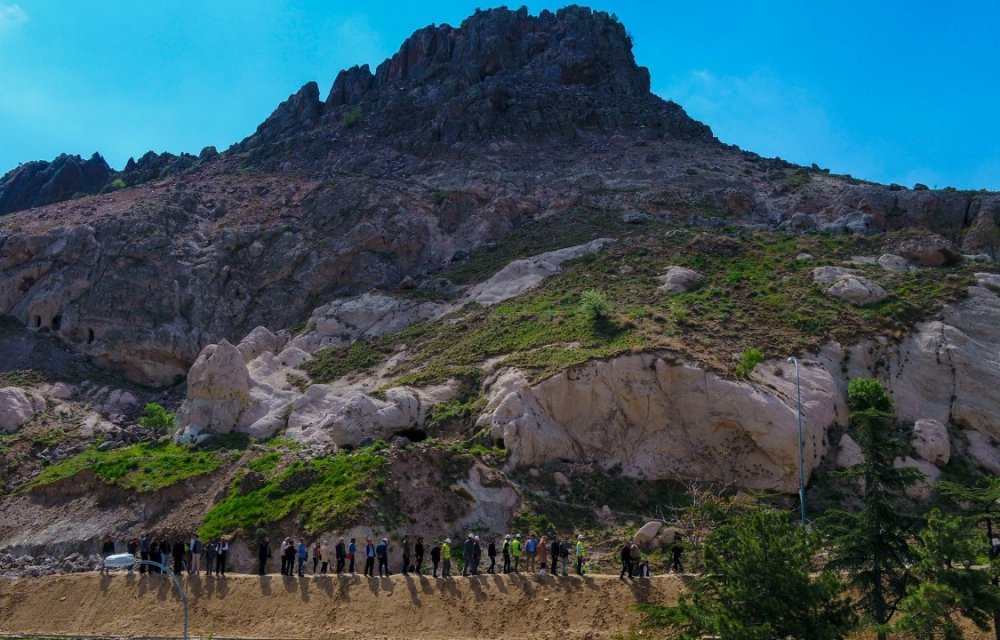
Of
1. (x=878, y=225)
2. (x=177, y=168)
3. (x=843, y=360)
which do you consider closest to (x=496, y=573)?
(x=843, y=360)

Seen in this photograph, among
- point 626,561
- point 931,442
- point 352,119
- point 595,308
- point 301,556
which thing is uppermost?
point 352,119

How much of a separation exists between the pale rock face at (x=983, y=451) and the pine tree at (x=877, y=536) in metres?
16.8

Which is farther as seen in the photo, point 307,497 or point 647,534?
point 307,497

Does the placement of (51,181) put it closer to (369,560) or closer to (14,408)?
(14,408)

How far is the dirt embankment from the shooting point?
2183 cm

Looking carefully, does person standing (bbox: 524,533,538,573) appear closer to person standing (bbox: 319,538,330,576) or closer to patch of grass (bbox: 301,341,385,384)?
person standing (bbox: 319,538,330,576)

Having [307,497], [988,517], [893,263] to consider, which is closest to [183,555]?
[307,497]

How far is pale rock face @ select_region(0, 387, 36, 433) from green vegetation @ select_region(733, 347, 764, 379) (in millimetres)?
35237

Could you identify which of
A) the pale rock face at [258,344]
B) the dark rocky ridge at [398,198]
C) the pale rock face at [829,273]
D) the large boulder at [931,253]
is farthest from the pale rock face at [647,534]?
the dark rocky ridge at [398,198]

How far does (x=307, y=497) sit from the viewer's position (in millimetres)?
28594

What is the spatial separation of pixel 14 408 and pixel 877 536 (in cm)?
4213

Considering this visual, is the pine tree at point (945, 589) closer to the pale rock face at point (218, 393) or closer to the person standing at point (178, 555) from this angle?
the person standing at point (178, 555)

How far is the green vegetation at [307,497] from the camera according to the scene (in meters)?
27.5

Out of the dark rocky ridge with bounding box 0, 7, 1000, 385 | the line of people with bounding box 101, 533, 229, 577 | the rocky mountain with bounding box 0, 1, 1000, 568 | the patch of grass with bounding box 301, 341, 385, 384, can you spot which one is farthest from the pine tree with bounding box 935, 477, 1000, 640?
the dark rocky ridge with bounding box 0, 7, 1000, 385
